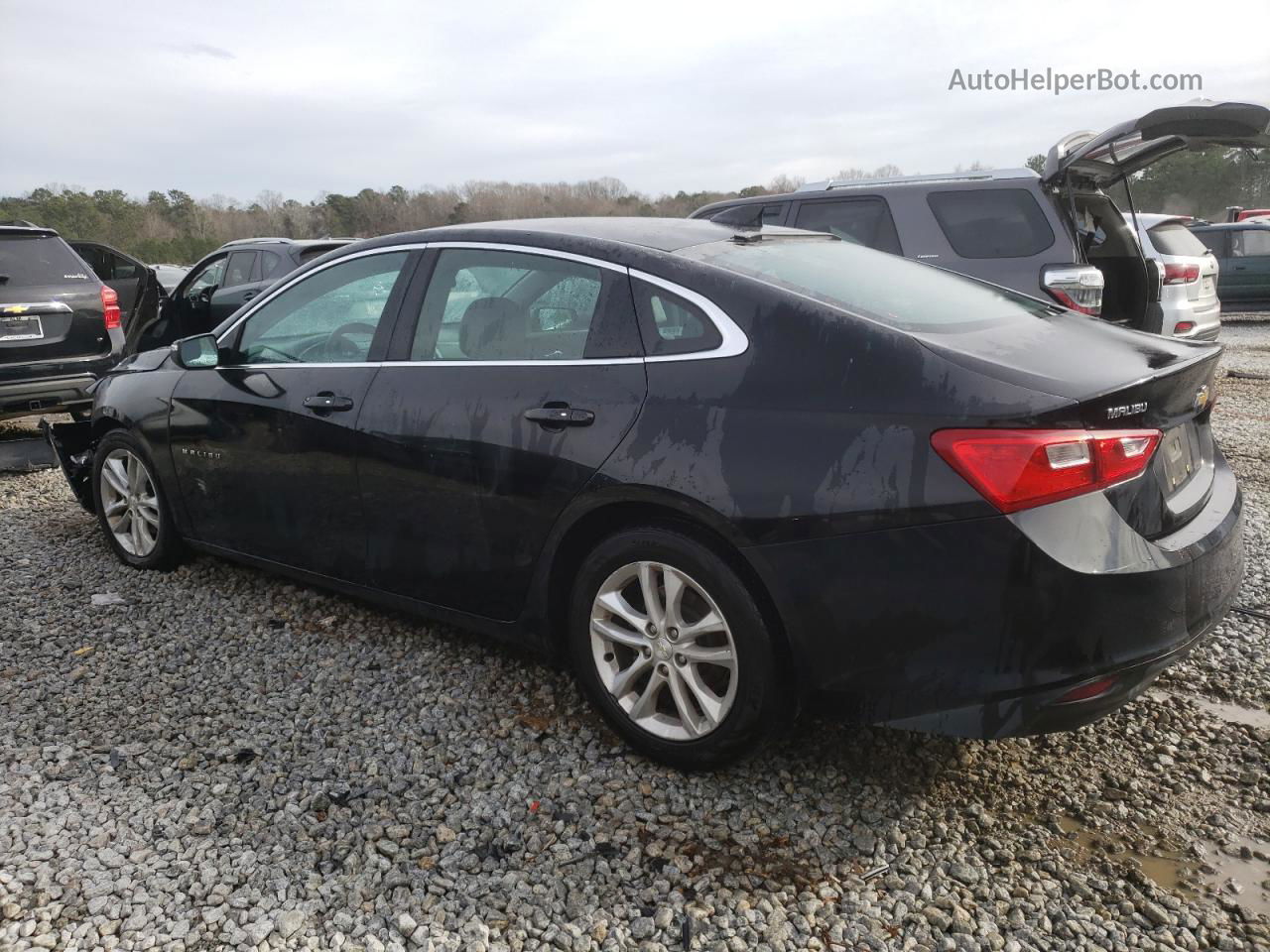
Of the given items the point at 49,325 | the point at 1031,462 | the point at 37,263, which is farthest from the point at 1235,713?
the point at 37,263

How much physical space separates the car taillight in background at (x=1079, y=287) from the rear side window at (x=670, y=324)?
4.75 meters

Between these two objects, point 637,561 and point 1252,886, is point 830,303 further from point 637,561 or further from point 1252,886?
point 1252,886

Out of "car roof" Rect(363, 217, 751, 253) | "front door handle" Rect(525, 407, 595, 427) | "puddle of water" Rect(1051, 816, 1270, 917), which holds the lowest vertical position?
"puddle of water" Rect(1051, 816, 1270, 917)

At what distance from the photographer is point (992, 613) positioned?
7.54 feet

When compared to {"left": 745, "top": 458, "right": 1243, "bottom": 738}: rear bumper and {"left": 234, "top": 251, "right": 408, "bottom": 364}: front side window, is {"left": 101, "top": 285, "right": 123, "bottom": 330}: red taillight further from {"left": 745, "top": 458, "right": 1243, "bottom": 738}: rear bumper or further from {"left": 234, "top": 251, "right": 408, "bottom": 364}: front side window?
{"left": 745, "top": 458, "right": 1243, "bottom": 738}: rear bumper

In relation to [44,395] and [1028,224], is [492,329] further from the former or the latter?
[44,395]

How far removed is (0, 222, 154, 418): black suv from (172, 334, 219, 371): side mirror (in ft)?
12.3

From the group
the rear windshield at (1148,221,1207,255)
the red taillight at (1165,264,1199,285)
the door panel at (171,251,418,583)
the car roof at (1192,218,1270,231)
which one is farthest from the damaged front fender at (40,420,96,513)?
the car roof at (1192,218,1270,231)

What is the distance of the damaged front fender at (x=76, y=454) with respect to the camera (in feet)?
17.0

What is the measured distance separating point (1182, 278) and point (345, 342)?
8.28 metres

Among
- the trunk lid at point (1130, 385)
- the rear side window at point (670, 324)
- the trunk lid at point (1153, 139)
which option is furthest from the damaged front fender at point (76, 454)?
the trunk lid at point (1153, 139)

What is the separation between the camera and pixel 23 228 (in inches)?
292

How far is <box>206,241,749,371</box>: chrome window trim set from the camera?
8.88 ft

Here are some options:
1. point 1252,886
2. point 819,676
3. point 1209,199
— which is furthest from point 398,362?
point 1209,199
